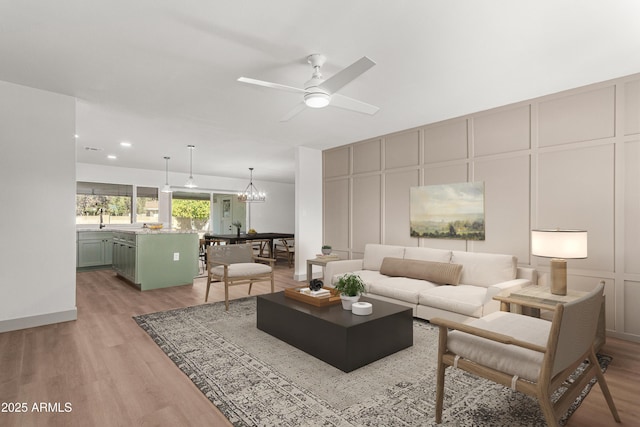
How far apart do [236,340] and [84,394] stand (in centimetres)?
122

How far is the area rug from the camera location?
1.93 m

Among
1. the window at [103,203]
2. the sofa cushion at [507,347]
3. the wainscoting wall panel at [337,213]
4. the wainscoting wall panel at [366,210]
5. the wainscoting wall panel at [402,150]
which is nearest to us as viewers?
the sofa cushion at [507,347]

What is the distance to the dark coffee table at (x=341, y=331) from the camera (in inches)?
99.5

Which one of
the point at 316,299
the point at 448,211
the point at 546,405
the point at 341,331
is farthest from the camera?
the point at 448,211

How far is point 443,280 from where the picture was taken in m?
3.89

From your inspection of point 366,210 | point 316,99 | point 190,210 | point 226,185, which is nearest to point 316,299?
point 316,99

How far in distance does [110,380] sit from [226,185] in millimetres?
8372

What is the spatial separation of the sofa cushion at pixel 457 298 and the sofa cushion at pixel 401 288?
94 millimetres

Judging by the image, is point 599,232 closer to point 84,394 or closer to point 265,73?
point 265,73

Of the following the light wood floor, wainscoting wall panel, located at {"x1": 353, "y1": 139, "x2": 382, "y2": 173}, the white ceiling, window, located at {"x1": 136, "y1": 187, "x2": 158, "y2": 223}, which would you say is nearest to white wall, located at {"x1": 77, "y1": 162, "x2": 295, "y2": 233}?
window, located at {"x1": 136, "y1": 187, "x2": 158, "y2": 223}

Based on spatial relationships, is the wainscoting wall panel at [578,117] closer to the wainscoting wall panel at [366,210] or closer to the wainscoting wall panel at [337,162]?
the wainscoting wall panel at [366,210]

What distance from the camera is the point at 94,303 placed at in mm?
4473

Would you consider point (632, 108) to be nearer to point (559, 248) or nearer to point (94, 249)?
point (559, 248)

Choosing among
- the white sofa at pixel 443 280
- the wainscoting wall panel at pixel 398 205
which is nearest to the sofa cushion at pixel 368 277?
the white sofa at pixel 443 280
